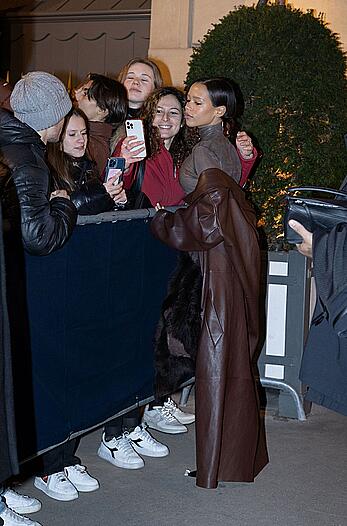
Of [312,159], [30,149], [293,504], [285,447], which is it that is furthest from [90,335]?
[312,159]

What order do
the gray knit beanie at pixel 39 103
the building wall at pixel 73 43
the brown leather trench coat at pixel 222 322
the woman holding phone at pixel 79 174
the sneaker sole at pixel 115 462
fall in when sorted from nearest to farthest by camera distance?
the gray knit beanie at pixel 39 103
the woman holding phone at pixel 79 174
the brown leather trench coat at pixel 222 322
the sneaker sole at pixel 115 462
the building wall at pixel 73 43

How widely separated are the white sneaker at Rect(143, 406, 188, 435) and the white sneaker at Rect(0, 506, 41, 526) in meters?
1.60

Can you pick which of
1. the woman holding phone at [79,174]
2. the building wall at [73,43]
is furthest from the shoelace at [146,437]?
the building wall at [73,43]

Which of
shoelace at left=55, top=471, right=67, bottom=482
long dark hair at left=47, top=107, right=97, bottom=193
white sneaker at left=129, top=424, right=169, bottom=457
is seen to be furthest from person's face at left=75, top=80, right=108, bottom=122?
Result: shoelace at left=55, top=471, right=67, bottom=482

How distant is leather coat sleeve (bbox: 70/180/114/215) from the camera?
14.9ft

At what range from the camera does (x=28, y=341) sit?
410 centimetres

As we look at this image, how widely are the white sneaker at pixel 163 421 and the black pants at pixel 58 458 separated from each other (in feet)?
3.64

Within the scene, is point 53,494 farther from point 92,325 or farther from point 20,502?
point 92,325

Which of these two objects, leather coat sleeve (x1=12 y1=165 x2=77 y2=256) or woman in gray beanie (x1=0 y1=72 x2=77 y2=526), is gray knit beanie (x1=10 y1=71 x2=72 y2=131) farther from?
leather coat sleeve (x1=12 y1=165 x2=77 y2=256)

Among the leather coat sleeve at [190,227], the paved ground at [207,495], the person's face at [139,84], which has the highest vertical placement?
the person's face at [139,84]

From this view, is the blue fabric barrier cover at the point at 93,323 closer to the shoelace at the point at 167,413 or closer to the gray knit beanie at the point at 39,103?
the gray knit beanie at the point at 39,103

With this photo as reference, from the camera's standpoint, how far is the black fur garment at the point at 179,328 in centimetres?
502

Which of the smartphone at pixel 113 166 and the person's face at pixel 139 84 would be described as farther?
the person's face at pixel 139 84

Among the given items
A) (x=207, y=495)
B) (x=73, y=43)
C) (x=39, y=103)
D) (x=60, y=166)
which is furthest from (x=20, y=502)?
(x=73, y=43)
